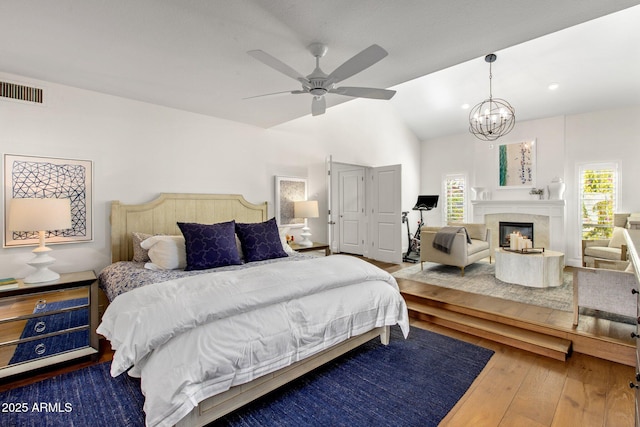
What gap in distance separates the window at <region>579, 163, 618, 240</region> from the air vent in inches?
311

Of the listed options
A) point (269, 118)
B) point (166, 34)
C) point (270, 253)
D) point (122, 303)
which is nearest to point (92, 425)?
point (122, 303)

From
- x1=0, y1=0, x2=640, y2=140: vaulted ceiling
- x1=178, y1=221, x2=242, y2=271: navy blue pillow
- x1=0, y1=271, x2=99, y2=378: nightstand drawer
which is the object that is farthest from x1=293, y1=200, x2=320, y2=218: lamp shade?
x1=0, y1=271, x2=99, y2=378: nightstand drawer

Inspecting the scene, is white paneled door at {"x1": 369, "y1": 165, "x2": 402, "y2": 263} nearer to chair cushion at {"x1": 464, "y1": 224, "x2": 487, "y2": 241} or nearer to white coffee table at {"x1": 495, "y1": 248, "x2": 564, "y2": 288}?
chair cushion at {"x1": 464, "y1": 224, "x2": 487, "y2": 241}

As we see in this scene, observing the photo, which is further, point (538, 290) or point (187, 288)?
point (538, 290)

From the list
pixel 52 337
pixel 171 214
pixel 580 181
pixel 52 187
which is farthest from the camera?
pixel 580 181

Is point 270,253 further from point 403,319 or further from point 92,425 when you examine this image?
point 92,425

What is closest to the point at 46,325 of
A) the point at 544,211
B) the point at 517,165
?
the point at 544,211

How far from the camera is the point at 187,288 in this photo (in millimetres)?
1996

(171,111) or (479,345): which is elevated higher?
(171,111)

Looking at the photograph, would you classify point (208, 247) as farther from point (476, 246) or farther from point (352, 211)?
point (476, 246)

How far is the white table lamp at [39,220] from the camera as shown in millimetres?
2473

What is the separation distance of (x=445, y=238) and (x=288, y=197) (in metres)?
2.58

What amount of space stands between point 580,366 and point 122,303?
3.46 meters

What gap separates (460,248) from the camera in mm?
4715
